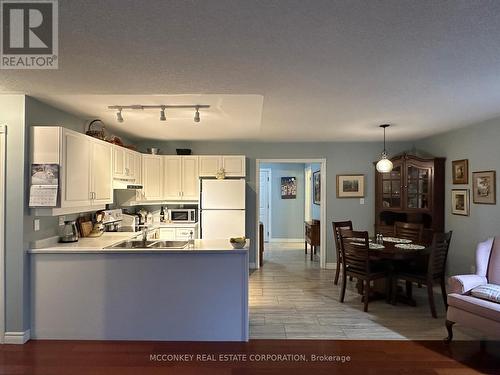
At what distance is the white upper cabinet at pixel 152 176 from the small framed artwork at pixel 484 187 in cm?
469

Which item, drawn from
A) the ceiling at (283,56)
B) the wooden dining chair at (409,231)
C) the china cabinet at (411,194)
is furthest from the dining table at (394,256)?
the ceiling at (283,56)

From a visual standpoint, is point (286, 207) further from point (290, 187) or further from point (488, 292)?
point (488, 292)

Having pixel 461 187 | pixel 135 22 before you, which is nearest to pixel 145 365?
pixel 135 22

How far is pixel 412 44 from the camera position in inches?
71.6

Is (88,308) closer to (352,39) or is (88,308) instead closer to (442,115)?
(352,39)

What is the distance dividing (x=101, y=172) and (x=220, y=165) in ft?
6.69

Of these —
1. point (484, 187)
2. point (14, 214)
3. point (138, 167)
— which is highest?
point (138, 167)

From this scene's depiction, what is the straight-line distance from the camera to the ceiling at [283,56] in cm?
150

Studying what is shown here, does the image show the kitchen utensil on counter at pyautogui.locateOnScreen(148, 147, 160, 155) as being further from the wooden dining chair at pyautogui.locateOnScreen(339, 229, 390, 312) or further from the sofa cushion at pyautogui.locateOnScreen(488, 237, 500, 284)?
the sofa cushion at pyautogui.locateOnScreen(488, 237, 500, 284)

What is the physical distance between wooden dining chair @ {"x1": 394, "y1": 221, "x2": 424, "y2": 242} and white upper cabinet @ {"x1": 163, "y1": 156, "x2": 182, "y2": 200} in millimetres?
3646

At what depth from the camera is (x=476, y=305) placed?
105 inches

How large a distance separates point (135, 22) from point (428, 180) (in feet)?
15.5

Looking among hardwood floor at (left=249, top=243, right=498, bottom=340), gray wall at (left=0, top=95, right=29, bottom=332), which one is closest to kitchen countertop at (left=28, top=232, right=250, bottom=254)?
gray wall at (left=0, top=95, right=29, bottom=332)

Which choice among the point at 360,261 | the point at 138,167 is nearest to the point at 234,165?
the point at 138,167
